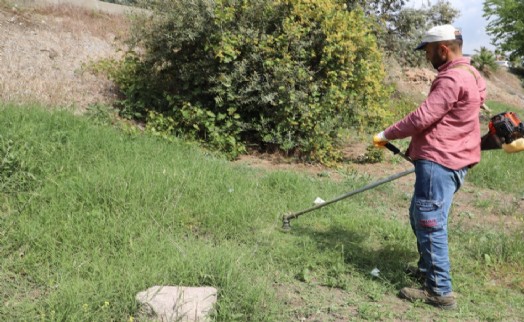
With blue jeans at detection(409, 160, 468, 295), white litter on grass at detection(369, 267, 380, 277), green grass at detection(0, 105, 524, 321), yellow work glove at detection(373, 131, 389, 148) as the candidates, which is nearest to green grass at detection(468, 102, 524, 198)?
green grass at detection(0, 105, 524, 321)

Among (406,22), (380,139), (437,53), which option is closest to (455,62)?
(437,53)

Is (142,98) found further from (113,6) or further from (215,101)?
(113,6)

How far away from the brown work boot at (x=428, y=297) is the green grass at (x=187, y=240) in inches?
2.8

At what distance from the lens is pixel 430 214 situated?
3.40 m

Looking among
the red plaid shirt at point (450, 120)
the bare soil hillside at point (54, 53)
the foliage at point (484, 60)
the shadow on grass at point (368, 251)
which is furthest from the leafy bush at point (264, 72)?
the foliage at point (484, 60)

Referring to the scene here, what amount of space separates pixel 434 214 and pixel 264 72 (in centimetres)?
402

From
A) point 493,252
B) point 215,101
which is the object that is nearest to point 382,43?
point 215,101

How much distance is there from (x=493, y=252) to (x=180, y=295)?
2886 mm

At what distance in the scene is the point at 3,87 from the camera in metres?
6.58

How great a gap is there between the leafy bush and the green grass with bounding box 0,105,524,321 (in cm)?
137

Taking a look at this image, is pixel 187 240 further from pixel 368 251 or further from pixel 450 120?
pixel 450 120

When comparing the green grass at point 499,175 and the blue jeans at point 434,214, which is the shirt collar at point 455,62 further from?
the green grass at point 499,175

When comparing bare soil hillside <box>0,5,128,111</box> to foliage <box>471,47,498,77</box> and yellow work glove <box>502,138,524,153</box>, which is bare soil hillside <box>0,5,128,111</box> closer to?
yellow work glove <box>502,138,524,153</box>

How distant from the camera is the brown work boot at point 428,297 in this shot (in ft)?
11.5
